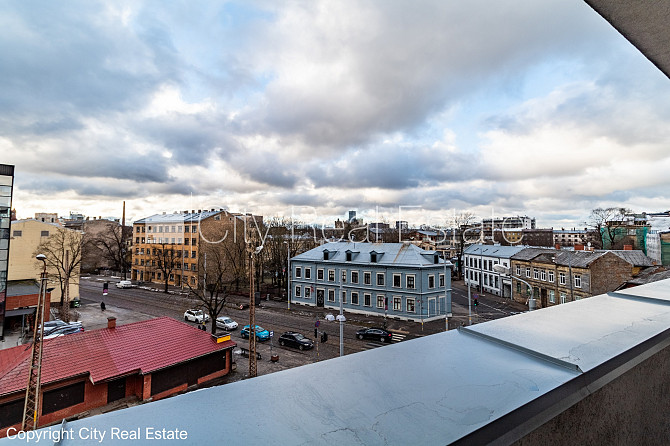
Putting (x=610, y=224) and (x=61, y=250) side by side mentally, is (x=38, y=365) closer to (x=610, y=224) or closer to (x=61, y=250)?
(x=61, y=250)

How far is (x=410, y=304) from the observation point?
2045cm

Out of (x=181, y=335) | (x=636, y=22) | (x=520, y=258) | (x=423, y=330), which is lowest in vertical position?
(x=423, y=330)

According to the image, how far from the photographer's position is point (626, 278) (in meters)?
18.8

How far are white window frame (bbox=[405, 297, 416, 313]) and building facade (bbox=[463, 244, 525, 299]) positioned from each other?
882 centimetres

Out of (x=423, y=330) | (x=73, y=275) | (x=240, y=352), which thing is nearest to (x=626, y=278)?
(x=423, y=330)

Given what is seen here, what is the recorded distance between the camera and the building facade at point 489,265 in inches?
1101

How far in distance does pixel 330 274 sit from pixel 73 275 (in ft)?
65.5

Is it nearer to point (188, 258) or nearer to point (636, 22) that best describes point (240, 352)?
point (636, 22)

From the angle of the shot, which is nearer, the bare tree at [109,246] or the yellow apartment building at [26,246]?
the yellow apartment building at [26,246]

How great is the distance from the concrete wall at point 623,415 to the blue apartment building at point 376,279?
1942 centimetres

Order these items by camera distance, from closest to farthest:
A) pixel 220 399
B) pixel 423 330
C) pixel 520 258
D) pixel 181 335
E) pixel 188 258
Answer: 1. pixel 220 399
2. pixel 181 335
3. pixel 423 330
4. pixel 520 258
5. pixel 188 258

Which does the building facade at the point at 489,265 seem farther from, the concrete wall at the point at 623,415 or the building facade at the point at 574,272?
the concrete wall at the point at 623,415

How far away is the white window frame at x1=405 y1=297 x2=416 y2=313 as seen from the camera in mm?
20294

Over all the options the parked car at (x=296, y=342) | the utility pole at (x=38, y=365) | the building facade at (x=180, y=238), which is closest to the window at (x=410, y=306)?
the parked car at (x=296, y=342)
